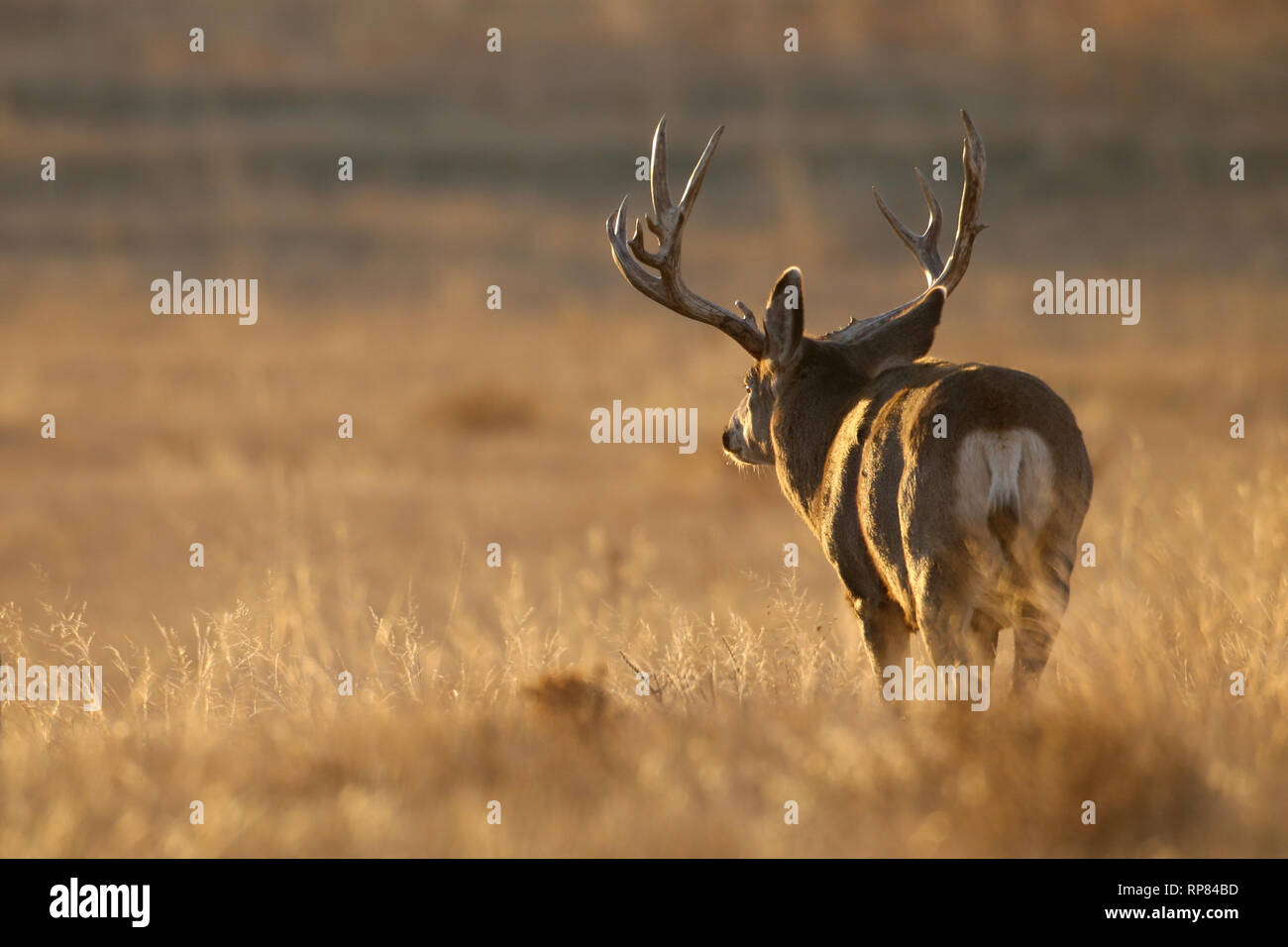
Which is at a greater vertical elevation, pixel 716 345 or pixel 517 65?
pixel 517 65

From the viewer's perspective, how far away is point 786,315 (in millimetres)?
7223

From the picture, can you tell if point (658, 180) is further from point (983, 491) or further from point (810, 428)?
point (983, 491)

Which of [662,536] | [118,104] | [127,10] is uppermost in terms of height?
[127,10]

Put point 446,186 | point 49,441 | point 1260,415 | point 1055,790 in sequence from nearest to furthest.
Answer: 1. point 1055,790
2. point 1260,415
3. point 49,441
4. point 446,186

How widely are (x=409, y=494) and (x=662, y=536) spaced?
11.7 ft

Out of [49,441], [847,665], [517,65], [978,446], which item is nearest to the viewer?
[978,446]

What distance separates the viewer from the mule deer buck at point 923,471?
605 cm

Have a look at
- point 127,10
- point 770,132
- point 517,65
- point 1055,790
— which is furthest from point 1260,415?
point 127,10

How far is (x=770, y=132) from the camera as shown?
44969 millimetres

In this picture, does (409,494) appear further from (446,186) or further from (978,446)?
(446,186)

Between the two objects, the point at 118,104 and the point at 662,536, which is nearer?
the point at 662,536

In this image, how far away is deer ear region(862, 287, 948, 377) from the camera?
24.4ft

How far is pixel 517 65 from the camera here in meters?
51.9

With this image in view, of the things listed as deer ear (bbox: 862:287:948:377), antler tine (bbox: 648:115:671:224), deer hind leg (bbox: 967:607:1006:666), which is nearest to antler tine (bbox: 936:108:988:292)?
deer ear (bbox: 862:287:948:377)
